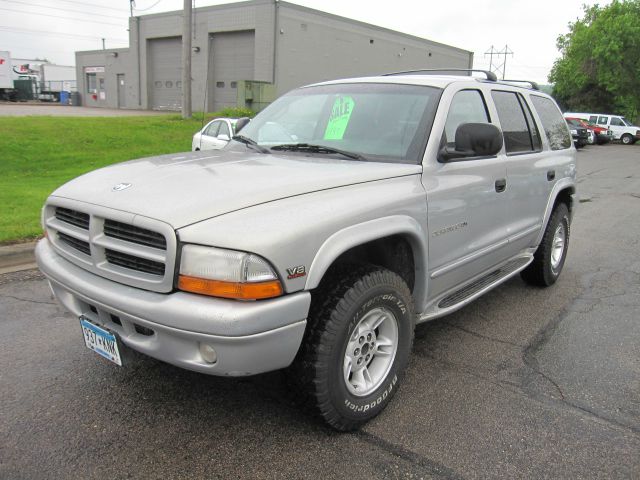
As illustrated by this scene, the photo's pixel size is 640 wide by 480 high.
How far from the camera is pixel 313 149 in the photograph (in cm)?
345

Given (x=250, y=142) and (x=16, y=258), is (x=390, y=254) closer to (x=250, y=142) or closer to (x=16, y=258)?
(x=250, y=142)

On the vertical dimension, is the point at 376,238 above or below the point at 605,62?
below

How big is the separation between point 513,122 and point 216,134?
9.20 m

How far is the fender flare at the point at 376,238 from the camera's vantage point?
7.89 ft

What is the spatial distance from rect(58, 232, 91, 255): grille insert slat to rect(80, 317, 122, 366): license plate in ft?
1.18

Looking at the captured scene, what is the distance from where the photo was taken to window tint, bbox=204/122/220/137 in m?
12.5

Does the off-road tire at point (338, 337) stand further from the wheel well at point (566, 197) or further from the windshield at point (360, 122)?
the wheel well at point (566, 197)

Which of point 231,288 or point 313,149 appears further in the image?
point 313,149

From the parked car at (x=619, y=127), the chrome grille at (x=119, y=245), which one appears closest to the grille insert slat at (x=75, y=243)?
the chrome grille at (x=119, y=245)

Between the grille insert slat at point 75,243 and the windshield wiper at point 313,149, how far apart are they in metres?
1.42

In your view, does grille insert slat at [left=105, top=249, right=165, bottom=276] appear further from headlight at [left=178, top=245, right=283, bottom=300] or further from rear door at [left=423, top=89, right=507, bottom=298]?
rear door at [left=423, top=89, right=507, bottom=298]

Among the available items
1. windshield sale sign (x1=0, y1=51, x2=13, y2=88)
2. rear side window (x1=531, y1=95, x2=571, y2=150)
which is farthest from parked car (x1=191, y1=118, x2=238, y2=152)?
windshield sale sign (x1=0, y1=51, x2=13, y2=88)

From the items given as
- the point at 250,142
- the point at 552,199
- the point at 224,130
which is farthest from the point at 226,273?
the point at 224,130

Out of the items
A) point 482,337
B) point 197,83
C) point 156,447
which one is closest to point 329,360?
point 156,447
